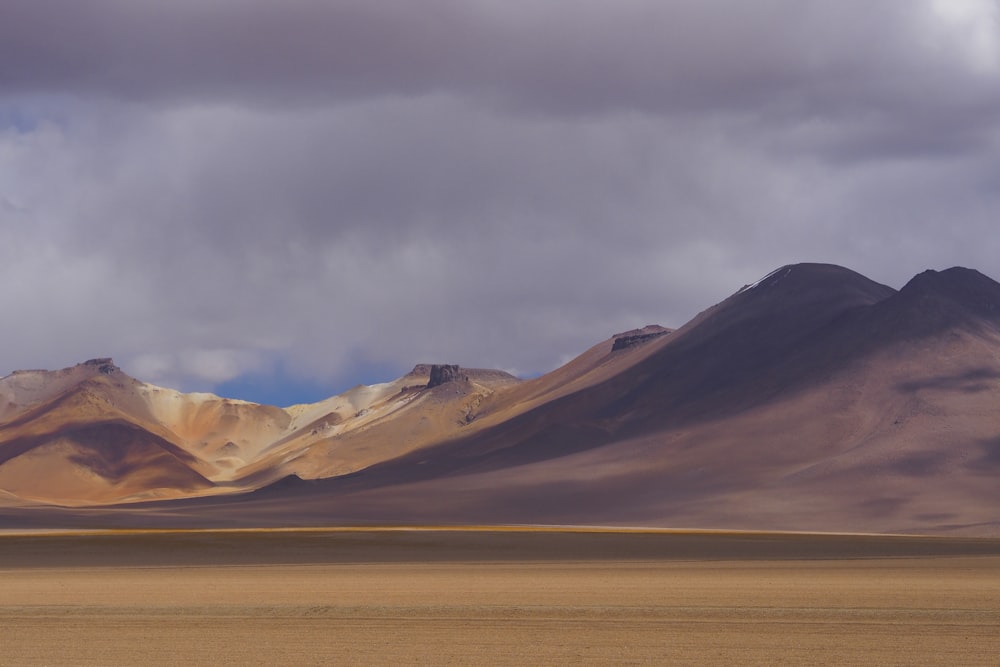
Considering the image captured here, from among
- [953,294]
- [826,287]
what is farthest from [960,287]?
[826,287]

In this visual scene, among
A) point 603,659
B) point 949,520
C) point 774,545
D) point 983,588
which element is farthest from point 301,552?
point 949,520

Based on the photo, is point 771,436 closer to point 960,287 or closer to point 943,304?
point 943,304

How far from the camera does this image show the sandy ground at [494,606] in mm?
26906

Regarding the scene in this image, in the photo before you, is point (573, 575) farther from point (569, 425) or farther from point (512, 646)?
point (569, 425)

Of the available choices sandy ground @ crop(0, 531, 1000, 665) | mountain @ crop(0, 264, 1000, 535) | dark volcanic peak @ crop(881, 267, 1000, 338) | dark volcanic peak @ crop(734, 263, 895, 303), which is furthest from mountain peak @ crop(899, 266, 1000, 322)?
sandy ground @ crop(0, 531, 1000, 665)

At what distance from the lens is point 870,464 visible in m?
127

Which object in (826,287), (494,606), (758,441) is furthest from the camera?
(826,287)

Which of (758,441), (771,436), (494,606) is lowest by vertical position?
(494,606)

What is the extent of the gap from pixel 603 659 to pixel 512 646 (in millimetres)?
2675

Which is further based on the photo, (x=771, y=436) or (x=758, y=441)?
(x=771, y=436)

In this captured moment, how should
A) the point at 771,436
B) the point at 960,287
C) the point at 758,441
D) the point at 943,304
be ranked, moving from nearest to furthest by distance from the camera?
1. the point at 758,441
2. the point at 771,436
3. the point at 943,304
4. the point at 960,287

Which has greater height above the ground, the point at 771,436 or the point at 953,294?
the point at 953,294

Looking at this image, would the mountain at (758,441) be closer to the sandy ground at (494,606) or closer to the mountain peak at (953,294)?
the mountain peak at (953,294)

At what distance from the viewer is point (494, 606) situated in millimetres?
35812
